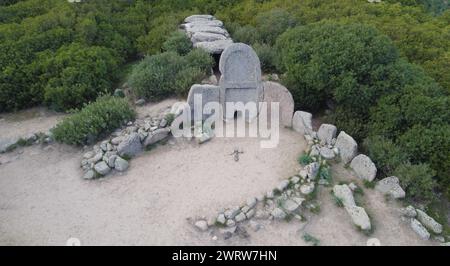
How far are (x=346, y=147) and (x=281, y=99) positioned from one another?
8.53 feet

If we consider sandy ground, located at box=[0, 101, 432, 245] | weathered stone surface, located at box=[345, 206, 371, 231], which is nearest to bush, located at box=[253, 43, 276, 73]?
sandy ground, located at box=[0, 101, 432, 245]

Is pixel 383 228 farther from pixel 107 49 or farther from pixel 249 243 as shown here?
pixel 107 49

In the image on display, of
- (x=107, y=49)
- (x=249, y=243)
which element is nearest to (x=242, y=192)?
(x=249, y=243)

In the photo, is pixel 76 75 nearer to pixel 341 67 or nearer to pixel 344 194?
pixel 341 67

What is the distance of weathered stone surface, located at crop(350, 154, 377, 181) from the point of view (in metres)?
10.7

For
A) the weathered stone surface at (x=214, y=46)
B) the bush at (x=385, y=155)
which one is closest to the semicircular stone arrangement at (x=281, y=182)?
the bush at (x=385, y=155)

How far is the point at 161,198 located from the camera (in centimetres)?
1015

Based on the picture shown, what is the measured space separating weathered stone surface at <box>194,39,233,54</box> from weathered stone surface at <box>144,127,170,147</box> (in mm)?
4559

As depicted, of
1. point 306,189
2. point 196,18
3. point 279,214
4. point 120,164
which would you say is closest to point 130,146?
point 120,164

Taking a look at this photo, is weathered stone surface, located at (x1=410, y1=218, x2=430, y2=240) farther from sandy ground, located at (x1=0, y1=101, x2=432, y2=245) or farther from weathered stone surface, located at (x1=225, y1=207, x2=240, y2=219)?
weathered stone surface, located at (x1=225, y1=207, x2=240, y2=219)

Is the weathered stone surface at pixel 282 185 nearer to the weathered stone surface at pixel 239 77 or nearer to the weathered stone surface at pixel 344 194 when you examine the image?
the weathered stone surface at pixel 344 194

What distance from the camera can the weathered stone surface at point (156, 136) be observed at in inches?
465

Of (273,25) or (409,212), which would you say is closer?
(409,212)

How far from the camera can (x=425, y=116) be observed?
1157 cm
